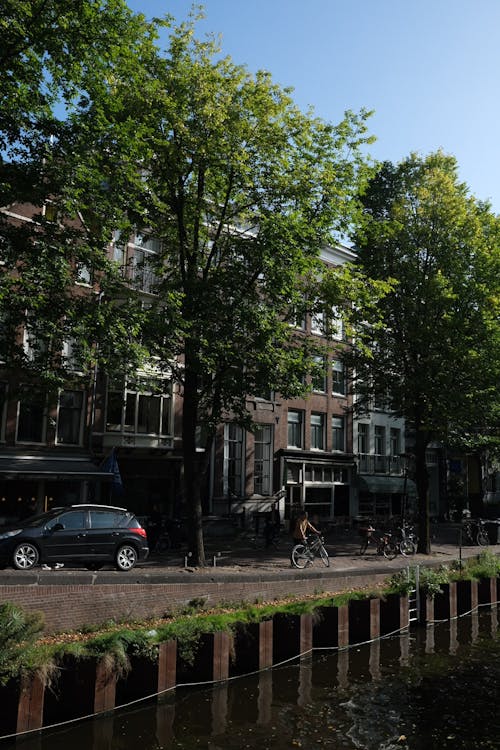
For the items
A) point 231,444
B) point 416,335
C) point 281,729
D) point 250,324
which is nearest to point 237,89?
point 250,324

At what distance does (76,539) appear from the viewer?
17.8m

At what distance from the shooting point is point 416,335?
2492cm

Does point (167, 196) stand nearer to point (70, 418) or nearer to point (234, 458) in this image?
point (70, 418)

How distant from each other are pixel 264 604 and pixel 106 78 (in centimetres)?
1332

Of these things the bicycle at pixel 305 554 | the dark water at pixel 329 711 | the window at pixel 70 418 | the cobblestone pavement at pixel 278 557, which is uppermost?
the window at pixel 70 418

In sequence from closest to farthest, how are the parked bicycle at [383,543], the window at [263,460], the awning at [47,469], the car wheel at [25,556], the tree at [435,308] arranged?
the car wheel at [25,556] < the parked bicycle at [383,543] < the tree at [435,308] < the awning at [47,469] < the window at [263,460]

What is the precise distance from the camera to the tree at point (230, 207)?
1839 centimetres

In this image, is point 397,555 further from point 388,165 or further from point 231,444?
point 388,165

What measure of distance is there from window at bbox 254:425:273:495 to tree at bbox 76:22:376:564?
15.6 metres

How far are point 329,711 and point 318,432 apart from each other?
2838cm

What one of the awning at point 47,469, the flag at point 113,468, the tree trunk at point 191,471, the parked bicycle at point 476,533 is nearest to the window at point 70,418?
the awning at point 47,469

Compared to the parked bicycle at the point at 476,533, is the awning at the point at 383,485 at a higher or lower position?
higher

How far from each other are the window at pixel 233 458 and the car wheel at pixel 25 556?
58.3 ft

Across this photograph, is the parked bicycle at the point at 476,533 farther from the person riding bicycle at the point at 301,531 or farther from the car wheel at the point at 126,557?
the car wheel at the point at 126,557
